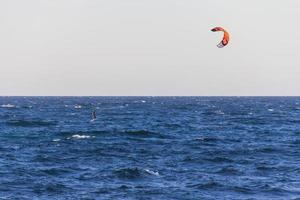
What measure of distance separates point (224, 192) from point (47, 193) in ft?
31.6

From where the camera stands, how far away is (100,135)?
70875 mm

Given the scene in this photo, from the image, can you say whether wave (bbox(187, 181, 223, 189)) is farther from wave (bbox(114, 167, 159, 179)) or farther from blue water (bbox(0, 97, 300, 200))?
wave (bbox(114, 167, 159, 179))

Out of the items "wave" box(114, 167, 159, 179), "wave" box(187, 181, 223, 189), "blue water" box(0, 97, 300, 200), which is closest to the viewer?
"blue water" box(0, 97, 300, 200)

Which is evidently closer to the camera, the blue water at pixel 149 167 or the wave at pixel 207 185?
the blue water at pixel 149 167

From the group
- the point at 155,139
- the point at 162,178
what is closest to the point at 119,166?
the point at 162,178

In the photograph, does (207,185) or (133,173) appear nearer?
(207,185)

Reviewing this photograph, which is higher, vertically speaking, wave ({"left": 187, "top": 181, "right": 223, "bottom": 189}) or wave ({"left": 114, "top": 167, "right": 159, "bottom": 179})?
wave ({"left": 114, "top": 167, "right": 159, "bottom": 179})

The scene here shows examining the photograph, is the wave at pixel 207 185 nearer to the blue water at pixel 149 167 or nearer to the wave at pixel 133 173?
the blue water at pixel 149 167

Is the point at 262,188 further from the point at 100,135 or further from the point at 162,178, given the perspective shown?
the point at 100,135

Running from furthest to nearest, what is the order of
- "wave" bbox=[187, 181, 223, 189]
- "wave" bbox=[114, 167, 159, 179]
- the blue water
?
1. "wave" bbox=[114, 167, 159, 179]
2. "wave" bbox=[187, 181, 223, 189]
3. the blue water

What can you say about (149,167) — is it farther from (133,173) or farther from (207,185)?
(207,185)

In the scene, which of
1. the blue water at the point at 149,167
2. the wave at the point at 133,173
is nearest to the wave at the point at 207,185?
the blue water at the point at 149,167

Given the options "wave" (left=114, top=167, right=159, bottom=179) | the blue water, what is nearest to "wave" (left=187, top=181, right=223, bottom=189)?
the blue water

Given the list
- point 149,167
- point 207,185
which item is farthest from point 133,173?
point 207,185
